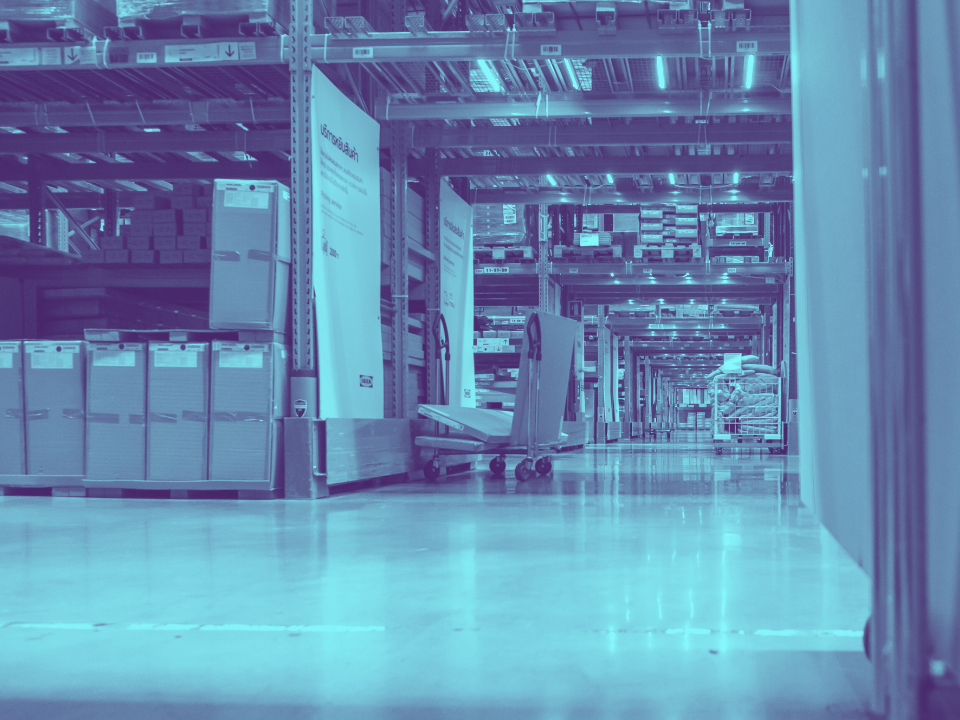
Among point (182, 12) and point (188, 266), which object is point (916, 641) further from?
point (188, 266)

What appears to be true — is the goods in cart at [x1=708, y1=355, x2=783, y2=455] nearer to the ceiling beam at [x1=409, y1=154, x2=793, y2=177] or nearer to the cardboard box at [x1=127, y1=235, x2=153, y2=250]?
the ceiling beam at [x1=409, y1=154, x2=793, y2=177]

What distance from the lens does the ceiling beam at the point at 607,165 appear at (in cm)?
961

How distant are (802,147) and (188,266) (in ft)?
20.9

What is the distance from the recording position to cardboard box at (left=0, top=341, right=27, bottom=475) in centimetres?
654

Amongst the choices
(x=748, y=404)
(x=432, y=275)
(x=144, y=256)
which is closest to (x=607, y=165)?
(x=432, y=275)

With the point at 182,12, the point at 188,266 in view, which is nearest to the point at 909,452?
the point at 182,12

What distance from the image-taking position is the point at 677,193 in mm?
11883

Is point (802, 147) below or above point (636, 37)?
below

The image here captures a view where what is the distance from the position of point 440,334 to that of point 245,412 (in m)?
3.66

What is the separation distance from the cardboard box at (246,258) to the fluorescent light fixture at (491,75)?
2.44m

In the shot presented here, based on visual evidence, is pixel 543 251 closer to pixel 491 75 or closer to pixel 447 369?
pixel 447 369

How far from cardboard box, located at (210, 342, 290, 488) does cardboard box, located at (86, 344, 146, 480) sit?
547 mm

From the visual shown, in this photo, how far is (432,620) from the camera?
2246mm

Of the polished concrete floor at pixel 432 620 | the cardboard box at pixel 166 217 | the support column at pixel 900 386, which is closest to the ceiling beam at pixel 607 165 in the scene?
the cardboard box at pixel 166 217
